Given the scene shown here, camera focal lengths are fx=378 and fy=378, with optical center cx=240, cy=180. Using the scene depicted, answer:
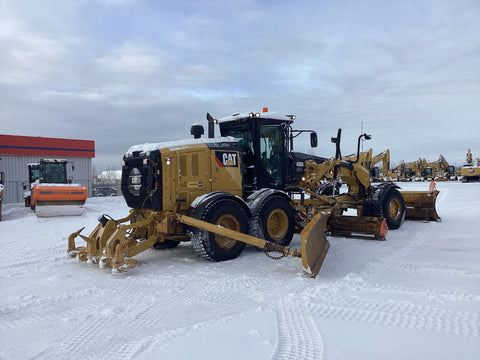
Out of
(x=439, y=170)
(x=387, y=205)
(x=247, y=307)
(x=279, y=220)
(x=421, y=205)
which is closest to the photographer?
(x=247, y=307)

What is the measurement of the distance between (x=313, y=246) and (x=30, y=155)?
88.8ft

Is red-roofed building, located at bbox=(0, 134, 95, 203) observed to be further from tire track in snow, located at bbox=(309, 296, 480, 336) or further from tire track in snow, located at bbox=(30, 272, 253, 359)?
tire track in snow, located at bbox=(309, 296, 480, 336)

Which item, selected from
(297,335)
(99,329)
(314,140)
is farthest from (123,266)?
(314,140)

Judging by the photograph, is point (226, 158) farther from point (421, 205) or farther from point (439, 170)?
point (439, 170)

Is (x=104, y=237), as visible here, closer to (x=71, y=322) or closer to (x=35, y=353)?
(x=71, y=322)

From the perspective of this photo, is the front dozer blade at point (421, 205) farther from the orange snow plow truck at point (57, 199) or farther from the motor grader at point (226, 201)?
the orange snow plow truck at point (57, 199)

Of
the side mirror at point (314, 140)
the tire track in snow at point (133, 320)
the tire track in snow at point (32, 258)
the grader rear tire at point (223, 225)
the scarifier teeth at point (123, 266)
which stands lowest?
the tire track in snow at point (133, 320)

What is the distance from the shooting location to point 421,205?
10.9m

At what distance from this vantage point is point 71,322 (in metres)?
3.84

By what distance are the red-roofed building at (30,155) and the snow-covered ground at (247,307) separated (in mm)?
20760

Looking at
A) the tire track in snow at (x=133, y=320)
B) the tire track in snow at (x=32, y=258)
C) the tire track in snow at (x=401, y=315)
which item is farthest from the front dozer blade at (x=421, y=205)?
the tire track in snow at (x=32, y=258)

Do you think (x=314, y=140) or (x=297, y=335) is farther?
(x=314, y=140)

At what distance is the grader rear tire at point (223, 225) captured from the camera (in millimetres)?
6164

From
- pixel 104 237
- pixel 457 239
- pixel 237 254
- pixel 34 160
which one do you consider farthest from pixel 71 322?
pixel 34 160
